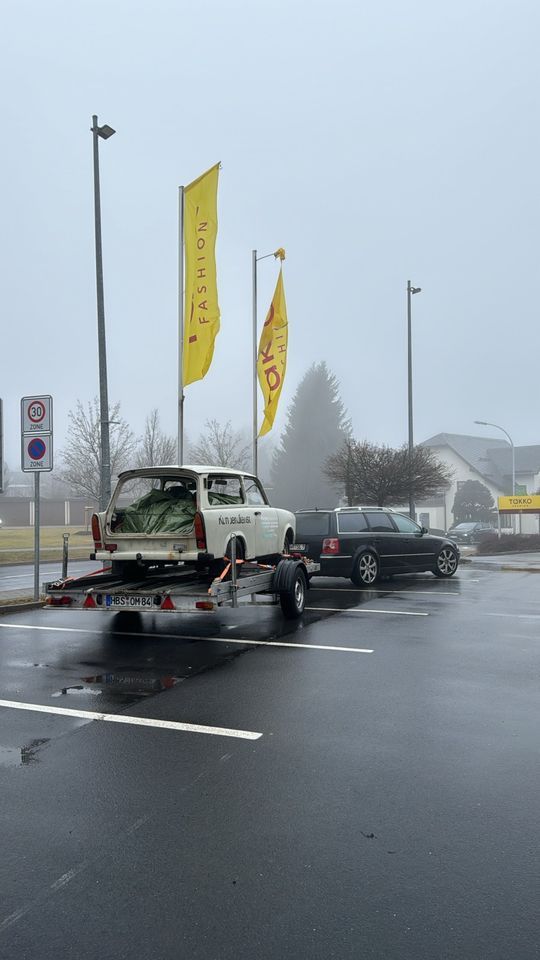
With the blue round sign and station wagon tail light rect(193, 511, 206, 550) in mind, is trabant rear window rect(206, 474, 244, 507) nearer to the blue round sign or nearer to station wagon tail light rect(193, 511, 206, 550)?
station wagon tail light rect(193, 511, 206, 550)

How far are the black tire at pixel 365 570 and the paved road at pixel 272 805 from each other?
589 centimetres

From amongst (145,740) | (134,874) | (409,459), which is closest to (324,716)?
(145,740)

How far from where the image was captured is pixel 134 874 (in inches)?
127

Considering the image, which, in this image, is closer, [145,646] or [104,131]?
[145,646]

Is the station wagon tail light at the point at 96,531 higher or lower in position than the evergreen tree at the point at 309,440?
lower

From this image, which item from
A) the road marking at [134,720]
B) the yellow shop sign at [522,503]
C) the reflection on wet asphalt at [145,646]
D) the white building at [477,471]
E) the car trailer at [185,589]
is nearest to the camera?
the road marking at [134,720]

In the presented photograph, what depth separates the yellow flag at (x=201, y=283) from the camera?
15383 mm

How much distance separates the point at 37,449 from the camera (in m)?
11.7

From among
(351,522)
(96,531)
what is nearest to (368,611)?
(351,522)

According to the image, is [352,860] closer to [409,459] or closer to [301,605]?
[301,605]

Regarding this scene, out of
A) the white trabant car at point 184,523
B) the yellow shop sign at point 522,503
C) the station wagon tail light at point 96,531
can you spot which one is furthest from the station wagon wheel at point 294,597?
the yellow shop sign at point 522,503

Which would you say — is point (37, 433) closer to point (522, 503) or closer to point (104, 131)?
point (104, 131)

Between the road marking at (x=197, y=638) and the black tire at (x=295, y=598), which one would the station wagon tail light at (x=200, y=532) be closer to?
the road marking at (x=197, y=638)

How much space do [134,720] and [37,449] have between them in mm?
7175
